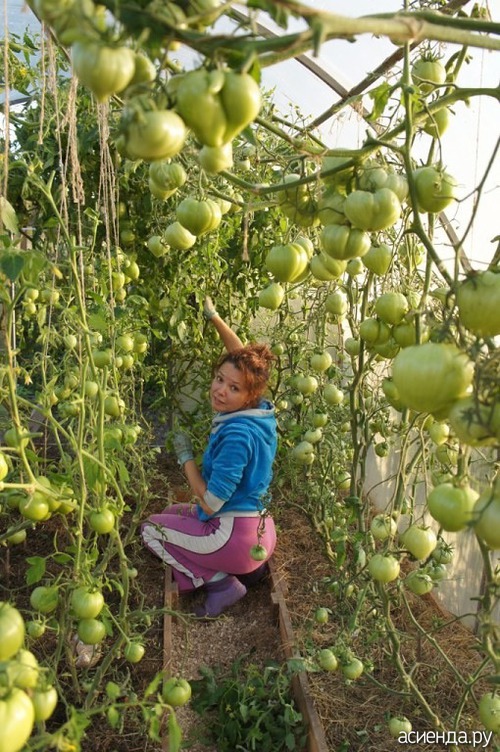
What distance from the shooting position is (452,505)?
709 millimetres

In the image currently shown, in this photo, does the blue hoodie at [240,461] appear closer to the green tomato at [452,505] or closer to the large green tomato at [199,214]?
the large green tomato at [199,214]

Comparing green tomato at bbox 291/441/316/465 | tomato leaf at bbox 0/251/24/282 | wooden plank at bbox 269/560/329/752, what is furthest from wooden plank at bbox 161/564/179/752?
tomato leaf at bbox 0/251/24/282

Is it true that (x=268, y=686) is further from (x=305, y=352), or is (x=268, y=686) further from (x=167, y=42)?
(x=167, y=42)

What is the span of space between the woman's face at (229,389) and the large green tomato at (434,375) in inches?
70.1

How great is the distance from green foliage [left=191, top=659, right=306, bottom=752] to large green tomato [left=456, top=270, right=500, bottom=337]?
1.35 metres

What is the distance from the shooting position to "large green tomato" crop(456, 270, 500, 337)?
2.12ft

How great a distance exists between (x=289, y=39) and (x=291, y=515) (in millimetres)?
2828

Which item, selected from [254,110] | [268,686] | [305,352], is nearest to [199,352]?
[305,352]

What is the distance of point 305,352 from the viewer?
258 cm

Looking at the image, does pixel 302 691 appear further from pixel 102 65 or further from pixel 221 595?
Answer: pixel 102 65

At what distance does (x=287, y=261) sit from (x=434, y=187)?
0.31 metres

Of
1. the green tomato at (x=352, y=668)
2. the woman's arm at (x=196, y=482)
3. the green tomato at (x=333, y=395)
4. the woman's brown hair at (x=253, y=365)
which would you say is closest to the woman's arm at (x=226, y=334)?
the woman's brown hair at (x=253, y=365)

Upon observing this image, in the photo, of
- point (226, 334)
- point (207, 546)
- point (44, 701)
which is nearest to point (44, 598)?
point (44, 701)

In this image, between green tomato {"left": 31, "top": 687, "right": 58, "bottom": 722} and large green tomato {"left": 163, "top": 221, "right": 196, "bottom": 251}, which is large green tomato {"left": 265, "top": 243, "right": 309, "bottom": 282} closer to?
large green tomato {"left": 163, "top": 221, "right": 196, "bottom": 251}
